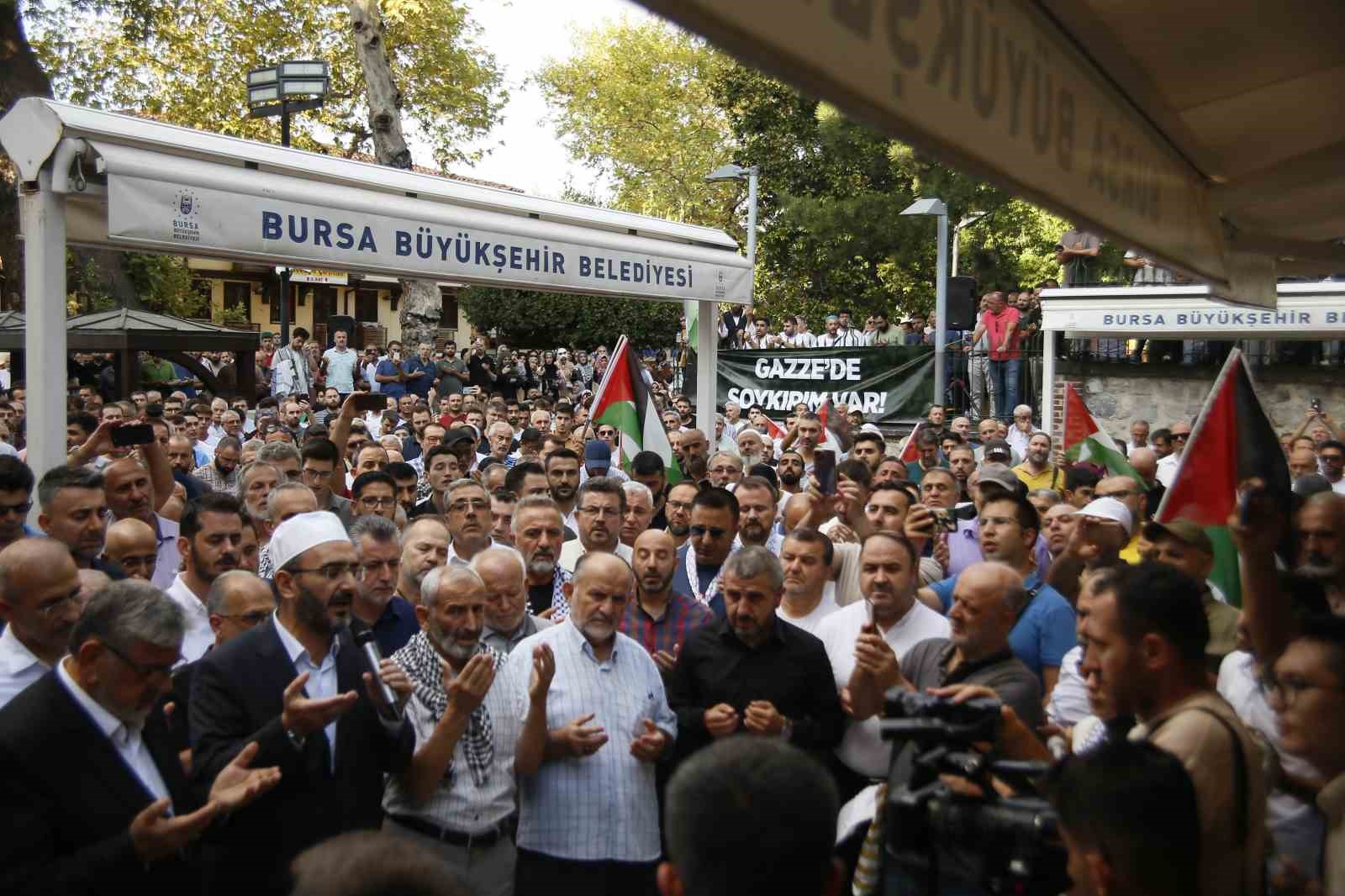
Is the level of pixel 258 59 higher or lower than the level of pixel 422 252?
higher

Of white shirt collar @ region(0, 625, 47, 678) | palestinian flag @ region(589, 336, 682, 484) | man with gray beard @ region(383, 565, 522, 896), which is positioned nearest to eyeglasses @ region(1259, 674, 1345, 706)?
man with gray beard @ region(383, 565, 522, 896)

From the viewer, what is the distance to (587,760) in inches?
181

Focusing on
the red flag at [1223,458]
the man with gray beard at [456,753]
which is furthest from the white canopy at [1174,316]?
the man with gray beard at [456,753]

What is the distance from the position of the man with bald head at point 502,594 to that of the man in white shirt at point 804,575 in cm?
122

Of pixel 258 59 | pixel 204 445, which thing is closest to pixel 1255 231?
A: pixel 204 445

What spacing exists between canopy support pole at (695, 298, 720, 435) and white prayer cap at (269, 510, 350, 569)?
6.72 m

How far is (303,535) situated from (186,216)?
2.31 m

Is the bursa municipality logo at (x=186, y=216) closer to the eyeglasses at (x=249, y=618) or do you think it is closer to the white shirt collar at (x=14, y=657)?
the eyeglasses at (x=249, y=618)

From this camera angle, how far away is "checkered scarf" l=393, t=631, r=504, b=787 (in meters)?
4.54

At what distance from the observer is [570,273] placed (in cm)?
900

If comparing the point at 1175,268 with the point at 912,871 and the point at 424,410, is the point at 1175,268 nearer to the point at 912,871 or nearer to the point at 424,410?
the point at 912,871

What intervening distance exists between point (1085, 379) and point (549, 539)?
48.7 feet

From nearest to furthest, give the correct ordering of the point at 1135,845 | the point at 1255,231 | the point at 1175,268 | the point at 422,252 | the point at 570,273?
the point at 1135,845 → the point at 1175,268 → the point at 1255,231 → the point at 422,252 → the point at 570,273

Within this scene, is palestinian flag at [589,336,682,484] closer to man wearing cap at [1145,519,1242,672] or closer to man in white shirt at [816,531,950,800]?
man in white shirt at [816,531,950,800]
